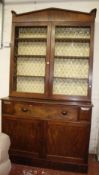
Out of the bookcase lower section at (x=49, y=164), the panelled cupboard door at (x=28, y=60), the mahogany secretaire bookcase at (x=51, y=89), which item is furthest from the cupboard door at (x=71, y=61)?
the bookcase lower section at (x=49, y=164)

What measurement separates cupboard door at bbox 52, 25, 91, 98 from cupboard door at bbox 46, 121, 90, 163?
504 mm

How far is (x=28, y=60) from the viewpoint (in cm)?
319

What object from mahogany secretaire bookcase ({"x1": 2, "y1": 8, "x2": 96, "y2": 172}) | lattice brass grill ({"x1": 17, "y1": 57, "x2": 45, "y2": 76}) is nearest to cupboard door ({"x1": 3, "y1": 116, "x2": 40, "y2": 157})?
mahogany secretaire bookcase ({"x1": 2, "y1": 8, "x2": 96, "y2": 172})

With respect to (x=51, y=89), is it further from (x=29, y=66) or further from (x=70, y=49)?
(x=70, y=49)

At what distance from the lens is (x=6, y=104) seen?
9.45ft

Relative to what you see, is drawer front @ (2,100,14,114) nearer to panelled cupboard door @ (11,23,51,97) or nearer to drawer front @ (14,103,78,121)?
drawer front @ (14,103,78,121)

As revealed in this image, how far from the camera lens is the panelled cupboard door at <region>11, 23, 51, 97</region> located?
305cm

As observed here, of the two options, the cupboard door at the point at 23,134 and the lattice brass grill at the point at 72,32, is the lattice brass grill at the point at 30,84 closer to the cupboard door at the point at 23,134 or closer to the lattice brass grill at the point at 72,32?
the cupboard door at the point at 23,134

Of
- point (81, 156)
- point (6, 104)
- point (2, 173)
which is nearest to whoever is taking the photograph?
point (2, 173)

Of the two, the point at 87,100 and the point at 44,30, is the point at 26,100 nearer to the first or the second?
the point at 87,100

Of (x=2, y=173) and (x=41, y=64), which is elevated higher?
(x=41, y=64)

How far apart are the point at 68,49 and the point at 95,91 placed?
2.65 feet

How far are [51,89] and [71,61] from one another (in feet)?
1.76

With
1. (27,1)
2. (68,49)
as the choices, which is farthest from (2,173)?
(27,1)
